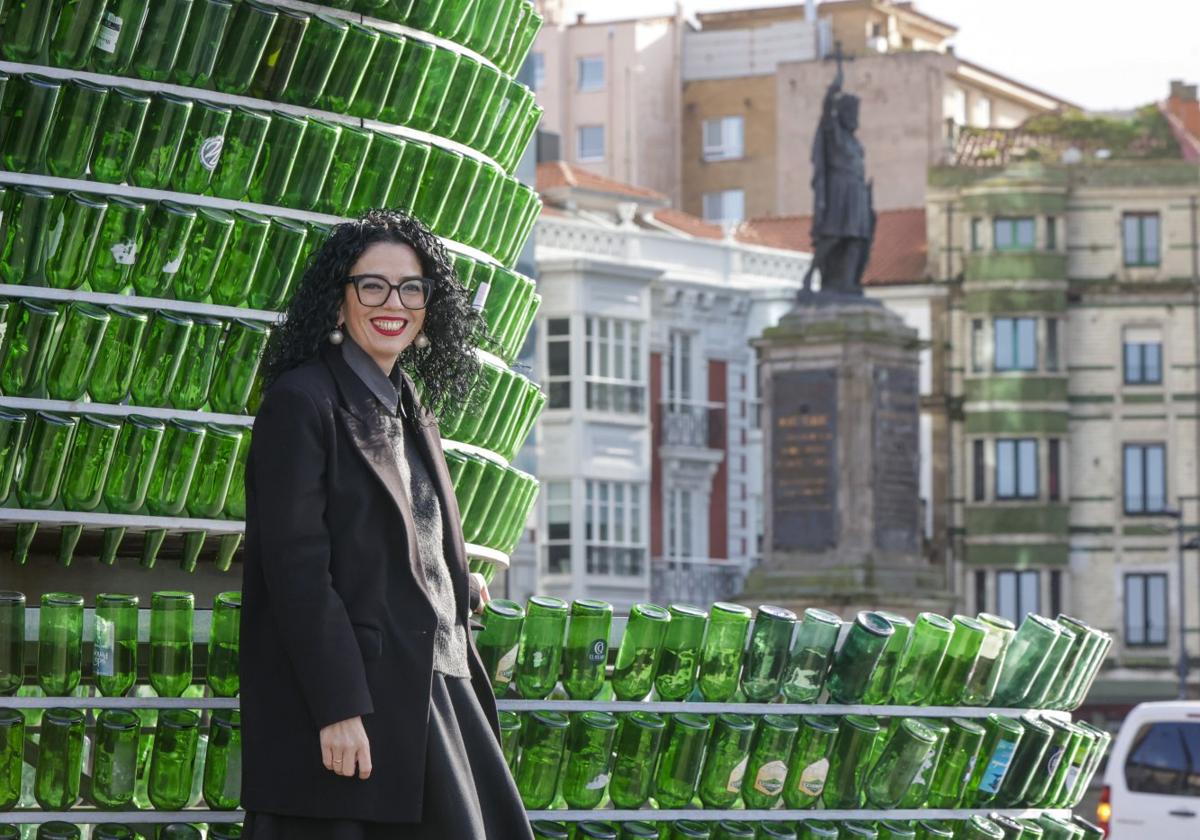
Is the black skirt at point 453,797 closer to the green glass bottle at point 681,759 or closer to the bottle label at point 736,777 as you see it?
the green glass bottle at point 681,759

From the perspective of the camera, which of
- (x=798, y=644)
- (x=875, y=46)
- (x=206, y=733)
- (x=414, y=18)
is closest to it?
(x=206, y=733)

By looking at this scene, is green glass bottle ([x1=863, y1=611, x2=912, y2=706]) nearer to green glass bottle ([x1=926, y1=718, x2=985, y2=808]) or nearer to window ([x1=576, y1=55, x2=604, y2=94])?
green glass bottle ([x1=926, y1=718, x2=985, y2=808])

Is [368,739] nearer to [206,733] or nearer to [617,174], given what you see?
[206,733]

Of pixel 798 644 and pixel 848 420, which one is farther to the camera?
pixel 848 420

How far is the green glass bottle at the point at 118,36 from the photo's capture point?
8.47 meters

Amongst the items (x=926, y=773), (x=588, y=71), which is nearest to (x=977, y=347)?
(x=588, y=71)

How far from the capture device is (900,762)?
27.3ft

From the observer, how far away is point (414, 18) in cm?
943

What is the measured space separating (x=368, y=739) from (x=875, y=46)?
70647mm

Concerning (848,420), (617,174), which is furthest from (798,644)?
(617,174)

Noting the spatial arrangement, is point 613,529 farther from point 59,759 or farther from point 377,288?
point 377,288

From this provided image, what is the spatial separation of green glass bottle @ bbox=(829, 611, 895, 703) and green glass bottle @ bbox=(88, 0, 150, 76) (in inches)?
115

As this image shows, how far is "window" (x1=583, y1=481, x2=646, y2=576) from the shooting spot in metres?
58.5

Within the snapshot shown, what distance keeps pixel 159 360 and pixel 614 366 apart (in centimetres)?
5099
